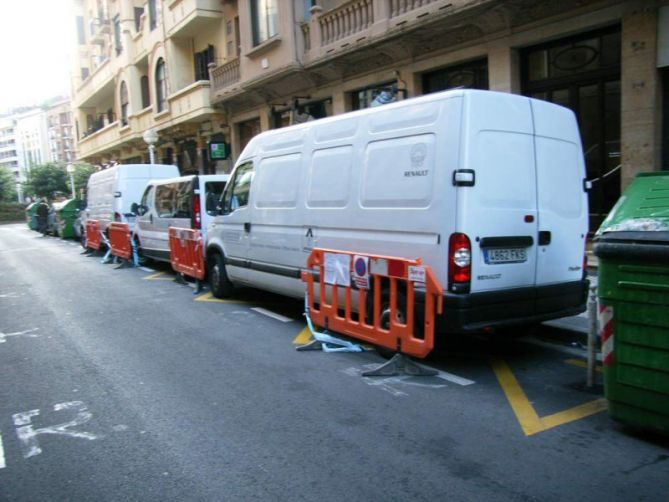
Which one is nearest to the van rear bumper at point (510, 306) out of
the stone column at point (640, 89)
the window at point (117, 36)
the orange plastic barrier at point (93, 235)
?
the stone column at point (640, 89)

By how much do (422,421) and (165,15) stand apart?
77.7 feet

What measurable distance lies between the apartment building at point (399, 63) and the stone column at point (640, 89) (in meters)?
0.02

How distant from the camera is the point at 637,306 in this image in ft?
12.3

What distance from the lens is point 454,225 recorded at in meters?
4.99

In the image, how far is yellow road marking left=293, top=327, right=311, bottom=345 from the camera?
261 inches

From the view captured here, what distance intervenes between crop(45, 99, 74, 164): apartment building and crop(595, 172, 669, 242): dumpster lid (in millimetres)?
115140

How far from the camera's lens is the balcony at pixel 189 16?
813 inches

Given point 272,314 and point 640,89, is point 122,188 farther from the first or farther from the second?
point 640,89

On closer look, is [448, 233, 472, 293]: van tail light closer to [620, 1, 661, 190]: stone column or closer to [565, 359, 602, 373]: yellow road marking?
[565, 359, 602, 373]: yellow road marking

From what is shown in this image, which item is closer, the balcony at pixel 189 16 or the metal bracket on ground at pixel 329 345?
the metal bracket on ground at pixel 329 345

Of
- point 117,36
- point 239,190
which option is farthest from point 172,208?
point 117,36

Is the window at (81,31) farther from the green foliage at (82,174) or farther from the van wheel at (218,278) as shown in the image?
the van wheel at (218,278)

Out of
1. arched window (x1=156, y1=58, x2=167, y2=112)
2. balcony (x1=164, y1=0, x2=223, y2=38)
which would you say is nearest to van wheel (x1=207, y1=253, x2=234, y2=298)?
balcony (x1=164, y1=0, x2=223, y2=38)

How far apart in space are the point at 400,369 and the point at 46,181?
57834 mm
